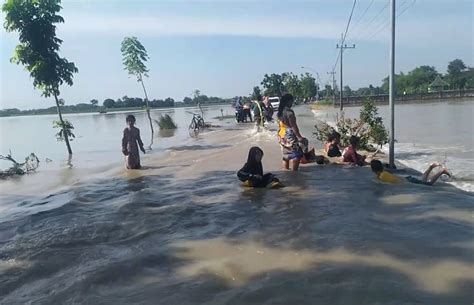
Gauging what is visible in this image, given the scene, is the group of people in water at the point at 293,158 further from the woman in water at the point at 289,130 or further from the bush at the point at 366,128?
the bush at the point at 366,128

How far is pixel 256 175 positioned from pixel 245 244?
10.9ft

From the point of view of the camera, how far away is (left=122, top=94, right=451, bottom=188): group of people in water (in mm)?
8742

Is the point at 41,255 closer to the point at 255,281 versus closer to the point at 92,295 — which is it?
the point at 92,295

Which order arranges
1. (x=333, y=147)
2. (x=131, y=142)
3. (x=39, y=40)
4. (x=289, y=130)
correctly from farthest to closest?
1. (x=39, y=40)
2. (x=131, y=142)
3. (x=333, y=147)
4. (x=289, y=130)

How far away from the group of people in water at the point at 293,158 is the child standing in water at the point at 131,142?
427cm

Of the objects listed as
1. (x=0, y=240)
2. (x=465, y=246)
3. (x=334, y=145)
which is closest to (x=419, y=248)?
(x=465, y=246)

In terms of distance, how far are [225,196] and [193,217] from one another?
1421 millimetres

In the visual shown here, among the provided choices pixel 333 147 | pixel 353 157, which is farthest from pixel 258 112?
pixel 353 157

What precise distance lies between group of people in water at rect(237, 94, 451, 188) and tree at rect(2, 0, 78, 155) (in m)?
10.1

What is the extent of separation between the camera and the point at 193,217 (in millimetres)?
7160

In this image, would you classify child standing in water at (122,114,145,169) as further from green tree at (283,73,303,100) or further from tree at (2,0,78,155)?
green tree at (283,73,303,100)

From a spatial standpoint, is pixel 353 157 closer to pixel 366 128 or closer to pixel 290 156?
pixel 290 156

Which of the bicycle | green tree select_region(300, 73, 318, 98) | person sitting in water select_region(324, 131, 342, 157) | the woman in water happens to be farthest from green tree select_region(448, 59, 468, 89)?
the woman in water

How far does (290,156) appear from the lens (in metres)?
10.4
